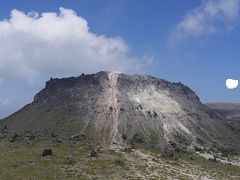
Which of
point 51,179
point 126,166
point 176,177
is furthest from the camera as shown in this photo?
point 126,166

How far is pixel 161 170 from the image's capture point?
198 m

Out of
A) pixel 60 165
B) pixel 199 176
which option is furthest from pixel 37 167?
pixel 199 176

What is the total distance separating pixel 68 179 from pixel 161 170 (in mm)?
44523

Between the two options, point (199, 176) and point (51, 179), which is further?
point (199, 176)

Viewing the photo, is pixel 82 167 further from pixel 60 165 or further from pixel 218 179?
pixel 218 179

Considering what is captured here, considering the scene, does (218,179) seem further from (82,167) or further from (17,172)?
(17,172)

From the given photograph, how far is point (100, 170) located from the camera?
622 feet

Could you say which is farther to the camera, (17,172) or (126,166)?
(126,166)

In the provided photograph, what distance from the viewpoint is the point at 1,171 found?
180 metres

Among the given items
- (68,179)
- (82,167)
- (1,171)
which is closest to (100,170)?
(82,167)

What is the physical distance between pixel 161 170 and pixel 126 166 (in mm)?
14482

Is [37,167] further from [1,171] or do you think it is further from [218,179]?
[218,179]

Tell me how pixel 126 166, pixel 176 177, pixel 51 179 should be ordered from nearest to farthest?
pixel 51 179, pixel 176 177, pixel 126 166

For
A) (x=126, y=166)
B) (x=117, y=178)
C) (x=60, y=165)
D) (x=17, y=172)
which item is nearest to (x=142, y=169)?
(x=126, y=166)
